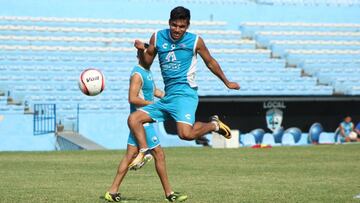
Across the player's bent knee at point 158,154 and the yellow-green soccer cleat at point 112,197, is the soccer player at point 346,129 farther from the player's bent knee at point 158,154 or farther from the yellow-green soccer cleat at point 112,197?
the yellow-green soccer cleat at point 112,197

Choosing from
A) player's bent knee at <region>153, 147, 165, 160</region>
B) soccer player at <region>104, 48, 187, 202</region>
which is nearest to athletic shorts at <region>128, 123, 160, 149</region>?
soccer player at <region>104, 48, 187, 202</region>

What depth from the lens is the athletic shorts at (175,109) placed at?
10633 millimetres

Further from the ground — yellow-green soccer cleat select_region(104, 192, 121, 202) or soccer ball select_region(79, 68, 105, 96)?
soccer ball select_region(79, 68, 105, 96)

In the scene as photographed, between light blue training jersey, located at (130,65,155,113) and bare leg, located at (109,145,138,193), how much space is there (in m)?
0.91

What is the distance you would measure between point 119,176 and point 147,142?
1.77 feet

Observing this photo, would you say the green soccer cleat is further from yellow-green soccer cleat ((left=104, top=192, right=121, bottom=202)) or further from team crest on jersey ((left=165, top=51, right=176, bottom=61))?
team crest on jersey ((left=165, top=51, right=176, bottom=61))

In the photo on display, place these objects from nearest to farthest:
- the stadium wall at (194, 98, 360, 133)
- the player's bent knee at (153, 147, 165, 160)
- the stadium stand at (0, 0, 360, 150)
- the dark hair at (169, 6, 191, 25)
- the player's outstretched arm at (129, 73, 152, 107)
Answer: the dark hair at (169, 6, 191, 25), the player's bent knee at (153, 147, 165, 160), the player's outstretched arm at (129, 73, 152, 107), the stadium stand at (0, 0, 360, 150), the stadium wall at (194, 98, 360, 133)

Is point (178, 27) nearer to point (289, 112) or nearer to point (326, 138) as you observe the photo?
point (326, 138)

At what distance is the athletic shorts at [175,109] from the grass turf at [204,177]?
996mm

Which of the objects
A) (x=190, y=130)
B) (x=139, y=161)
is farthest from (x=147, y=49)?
(x=139, y=161)

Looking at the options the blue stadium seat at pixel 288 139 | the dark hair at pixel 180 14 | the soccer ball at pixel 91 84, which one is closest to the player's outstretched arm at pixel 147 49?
the dark hair at pixel 180 14

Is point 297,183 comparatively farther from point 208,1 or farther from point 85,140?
point 208,1

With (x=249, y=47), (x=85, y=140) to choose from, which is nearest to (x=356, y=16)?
(x=249, y=47)

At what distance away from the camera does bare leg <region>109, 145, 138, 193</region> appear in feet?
35.9
